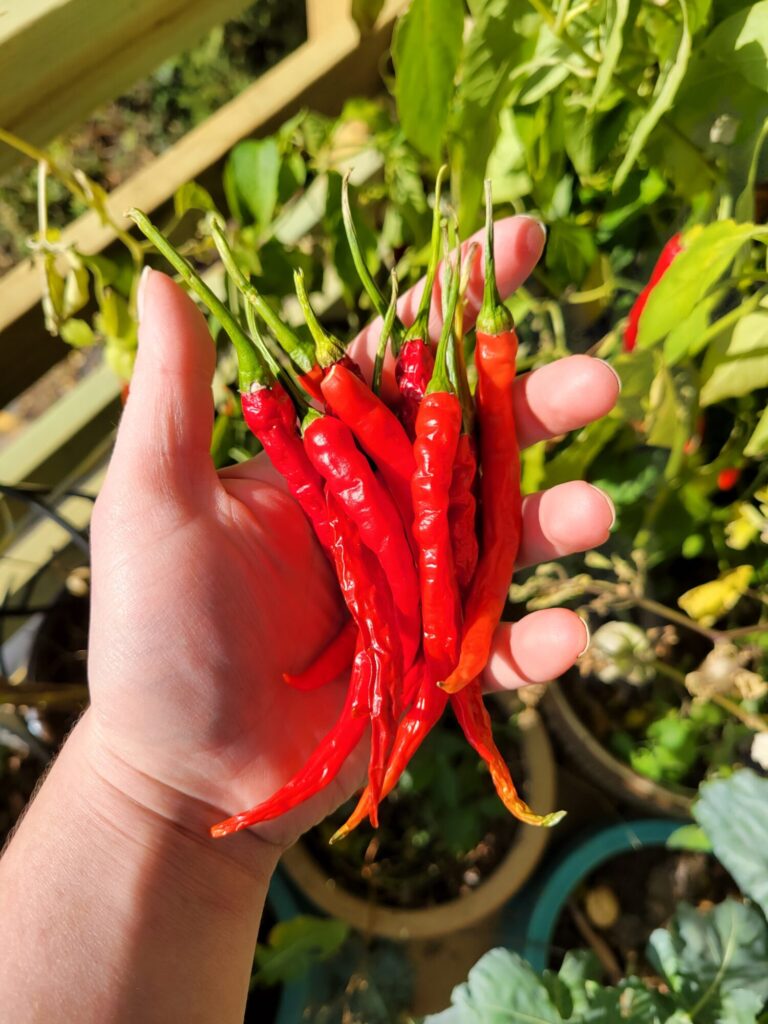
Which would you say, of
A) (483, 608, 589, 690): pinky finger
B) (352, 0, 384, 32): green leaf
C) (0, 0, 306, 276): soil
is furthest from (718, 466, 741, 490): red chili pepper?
(0, 0, 306, 276): soil

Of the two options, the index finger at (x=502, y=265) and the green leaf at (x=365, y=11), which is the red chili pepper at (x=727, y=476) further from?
the green leaf at (x=365, y=11)

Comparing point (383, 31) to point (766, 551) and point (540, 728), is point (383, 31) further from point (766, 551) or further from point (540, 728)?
point (540, 728)

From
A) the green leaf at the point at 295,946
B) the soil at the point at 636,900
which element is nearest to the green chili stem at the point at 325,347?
the green leaf at the point at 295,946

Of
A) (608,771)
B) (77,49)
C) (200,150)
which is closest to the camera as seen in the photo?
(77,49)

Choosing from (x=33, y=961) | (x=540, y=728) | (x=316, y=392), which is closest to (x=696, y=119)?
(x=316, y=392)

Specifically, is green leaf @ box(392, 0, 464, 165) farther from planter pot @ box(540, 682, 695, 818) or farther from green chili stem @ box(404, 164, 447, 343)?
planter pot @ box(540, 682, 695, 818)

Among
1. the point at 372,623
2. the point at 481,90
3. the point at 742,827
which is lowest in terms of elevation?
the point at 742,827

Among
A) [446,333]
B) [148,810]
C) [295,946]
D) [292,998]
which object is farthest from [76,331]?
[292,998]

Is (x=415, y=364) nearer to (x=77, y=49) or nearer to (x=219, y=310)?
(x=219, y=310)
